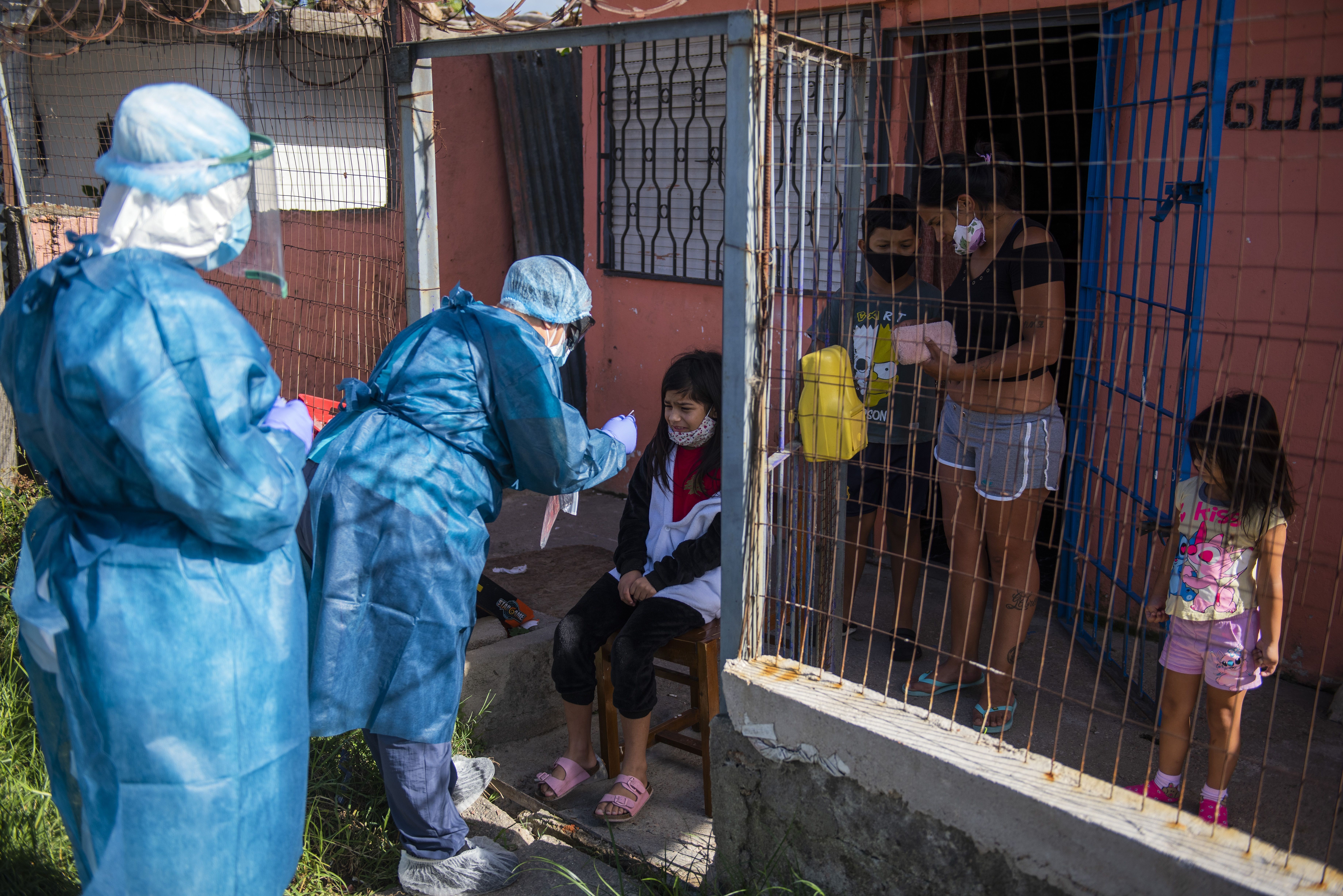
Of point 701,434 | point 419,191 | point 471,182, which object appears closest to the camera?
point 701,434

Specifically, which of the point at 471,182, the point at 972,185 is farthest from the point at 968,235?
the point at 471,182

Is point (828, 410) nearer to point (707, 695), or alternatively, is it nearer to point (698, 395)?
point (698, 395)

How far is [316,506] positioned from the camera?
2408mm

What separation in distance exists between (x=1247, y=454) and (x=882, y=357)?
1.26 meters

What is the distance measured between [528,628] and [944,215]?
1.91 meters

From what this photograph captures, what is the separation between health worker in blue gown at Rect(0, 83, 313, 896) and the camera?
1.68 metres

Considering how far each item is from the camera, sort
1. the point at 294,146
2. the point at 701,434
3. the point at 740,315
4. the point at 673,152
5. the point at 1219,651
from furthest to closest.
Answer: the point at 673,152 < the point at 294,146 < the point at 701,434 < the point at 1219,651 < the point at 740,315

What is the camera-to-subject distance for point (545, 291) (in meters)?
2.57

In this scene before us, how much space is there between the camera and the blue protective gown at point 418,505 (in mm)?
2377

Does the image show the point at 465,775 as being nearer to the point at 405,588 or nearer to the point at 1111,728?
the point at 405,588

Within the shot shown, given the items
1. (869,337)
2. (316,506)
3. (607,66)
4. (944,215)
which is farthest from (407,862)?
(607,66)

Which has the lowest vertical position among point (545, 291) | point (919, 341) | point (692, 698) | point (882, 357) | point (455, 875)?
point (455, 875)

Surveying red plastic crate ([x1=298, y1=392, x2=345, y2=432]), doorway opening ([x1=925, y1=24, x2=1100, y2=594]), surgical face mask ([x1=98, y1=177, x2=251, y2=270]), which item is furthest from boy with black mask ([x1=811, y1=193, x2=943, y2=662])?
red plastic crate ([x1=298, y1=392, x2=345, y2=432])

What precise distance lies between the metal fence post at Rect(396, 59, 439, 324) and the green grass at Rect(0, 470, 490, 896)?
1.39 meters
